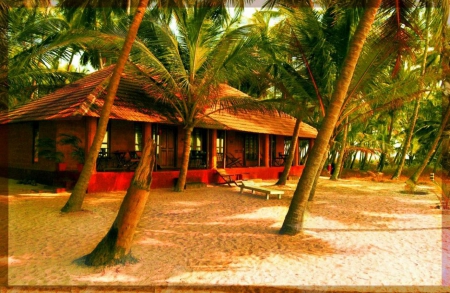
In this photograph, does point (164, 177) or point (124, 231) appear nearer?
point (124, 231)

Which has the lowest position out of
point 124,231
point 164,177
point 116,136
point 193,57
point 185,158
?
point 124,231

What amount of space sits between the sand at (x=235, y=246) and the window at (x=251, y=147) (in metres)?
9.21

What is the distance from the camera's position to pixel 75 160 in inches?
476

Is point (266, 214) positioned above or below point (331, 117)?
below

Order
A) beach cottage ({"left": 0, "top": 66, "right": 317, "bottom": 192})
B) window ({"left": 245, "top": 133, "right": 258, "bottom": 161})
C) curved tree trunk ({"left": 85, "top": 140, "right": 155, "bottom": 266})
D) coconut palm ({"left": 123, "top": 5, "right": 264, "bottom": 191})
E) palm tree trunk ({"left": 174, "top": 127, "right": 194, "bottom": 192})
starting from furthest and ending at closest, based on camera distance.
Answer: window ({"left": 245, "top": 133, "right": 258, "bottom": 161}) < palm tree trunk ({"left": 174, "top": 127, "right": 194, "bottom": 192}) < beach cottage ({"left": 0, "top": 66, "right": 317, "bottom": 192}) < coconut palm ({"left": 123, "top": 5, "right": 264, "bottom": 191}) < curved tree trunk ({"left": 85, "top": 140, "right": 155, "bottom": 266})

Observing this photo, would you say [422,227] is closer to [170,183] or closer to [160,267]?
[160,267]

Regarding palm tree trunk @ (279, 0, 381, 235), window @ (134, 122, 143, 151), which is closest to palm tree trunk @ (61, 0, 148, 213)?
palm tree trunk @ (279, 0, 381, 235)

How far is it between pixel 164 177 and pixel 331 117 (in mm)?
8270

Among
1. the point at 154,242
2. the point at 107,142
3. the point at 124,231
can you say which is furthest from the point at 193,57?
the point at 124,231

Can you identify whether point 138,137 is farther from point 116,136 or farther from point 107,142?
point 107,142

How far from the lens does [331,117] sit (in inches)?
250

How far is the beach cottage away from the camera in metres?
11.3

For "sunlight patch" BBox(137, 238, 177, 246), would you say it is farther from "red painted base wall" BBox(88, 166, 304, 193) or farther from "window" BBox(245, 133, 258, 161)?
"window" BBox(245, 133, 258, 161)

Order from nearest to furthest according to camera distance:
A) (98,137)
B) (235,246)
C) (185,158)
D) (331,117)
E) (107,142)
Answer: (235,246) < (331,117) < (98,137) < (185,158) < (107,142)
